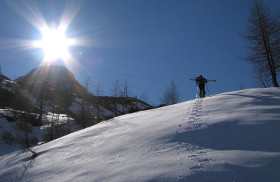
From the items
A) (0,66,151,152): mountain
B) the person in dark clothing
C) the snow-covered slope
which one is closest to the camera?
the snow-covered slope

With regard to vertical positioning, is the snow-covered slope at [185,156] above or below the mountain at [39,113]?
below

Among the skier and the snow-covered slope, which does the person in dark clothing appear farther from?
the snow-covered slope

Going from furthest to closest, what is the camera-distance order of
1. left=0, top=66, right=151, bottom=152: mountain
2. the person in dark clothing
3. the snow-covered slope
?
left=0, top=66, right=151, bottom=152: mountain, the person in dark clothing, the snow-covered slope

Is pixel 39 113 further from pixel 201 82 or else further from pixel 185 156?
pixel 185 156

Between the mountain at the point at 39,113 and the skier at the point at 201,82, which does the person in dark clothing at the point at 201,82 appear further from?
the mountain at the point at 39,113

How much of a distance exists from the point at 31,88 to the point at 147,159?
32.6 metres

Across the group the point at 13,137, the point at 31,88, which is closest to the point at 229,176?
the point at 13,137

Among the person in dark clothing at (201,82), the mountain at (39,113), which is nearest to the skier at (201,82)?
the person in dark clothing at (201,82)

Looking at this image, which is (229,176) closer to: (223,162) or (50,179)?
(223,162)

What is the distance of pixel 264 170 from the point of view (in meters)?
1.83

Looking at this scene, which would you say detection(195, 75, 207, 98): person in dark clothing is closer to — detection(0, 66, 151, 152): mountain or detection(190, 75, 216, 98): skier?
detection(190, 75, 216, 98): skier

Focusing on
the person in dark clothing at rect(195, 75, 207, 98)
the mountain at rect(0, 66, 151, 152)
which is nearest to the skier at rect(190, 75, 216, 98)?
the person in dark clothing at rect(195, 75, 207, 98)

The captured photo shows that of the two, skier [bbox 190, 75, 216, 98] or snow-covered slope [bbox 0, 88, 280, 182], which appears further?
skier [bbox 190, 75, 216, 98]

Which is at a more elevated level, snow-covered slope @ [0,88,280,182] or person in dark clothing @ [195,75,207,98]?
person in dark clothing @ [195,75,207,98]
